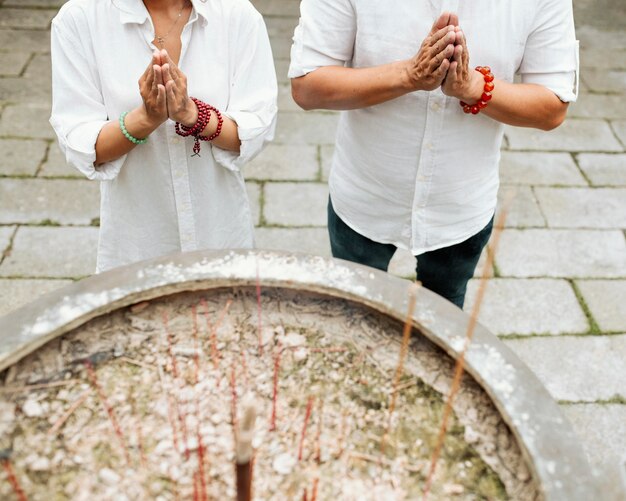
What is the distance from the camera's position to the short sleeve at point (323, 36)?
5.16ft

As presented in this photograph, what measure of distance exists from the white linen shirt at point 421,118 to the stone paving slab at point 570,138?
2243mm

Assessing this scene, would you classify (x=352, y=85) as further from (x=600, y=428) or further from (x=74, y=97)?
(x=600, y=428)

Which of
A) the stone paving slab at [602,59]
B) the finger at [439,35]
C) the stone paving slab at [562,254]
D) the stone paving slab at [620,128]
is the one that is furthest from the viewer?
the stone paving slab at [602,59]

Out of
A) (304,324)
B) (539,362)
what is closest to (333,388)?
(304,324)

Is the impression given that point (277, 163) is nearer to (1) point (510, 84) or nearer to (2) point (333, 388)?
(1) point (510, 84)

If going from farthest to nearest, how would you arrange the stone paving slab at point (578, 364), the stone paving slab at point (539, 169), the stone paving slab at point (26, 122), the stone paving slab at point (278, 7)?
1. the stone paving slab at point (278, 7)
2. the stone paving slab at point (26, 122)
3. the stone paving slab at point (539, 169)
4. the stone paving slab at point (578, 364)

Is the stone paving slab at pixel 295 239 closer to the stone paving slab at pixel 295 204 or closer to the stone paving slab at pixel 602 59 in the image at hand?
the stone paving slab at pixel 295 204

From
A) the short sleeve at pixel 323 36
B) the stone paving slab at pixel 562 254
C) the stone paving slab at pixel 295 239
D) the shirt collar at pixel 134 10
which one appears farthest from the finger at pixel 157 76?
the stone paving slab at pixel 562 254

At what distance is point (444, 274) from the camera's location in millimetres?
2061

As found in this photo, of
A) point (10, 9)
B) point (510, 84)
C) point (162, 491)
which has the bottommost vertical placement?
point (10, 9)

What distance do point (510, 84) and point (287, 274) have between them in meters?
0.73

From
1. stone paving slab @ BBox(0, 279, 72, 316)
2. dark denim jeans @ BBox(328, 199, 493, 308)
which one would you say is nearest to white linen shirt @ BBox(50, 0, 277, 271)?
dark denim jeans @ BBox(328, 199, 493, 308)

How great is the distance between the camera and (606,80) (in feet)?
15.2

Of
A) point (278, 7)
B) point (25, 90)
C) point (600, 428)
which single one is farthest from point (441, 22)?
point (278, 7)
